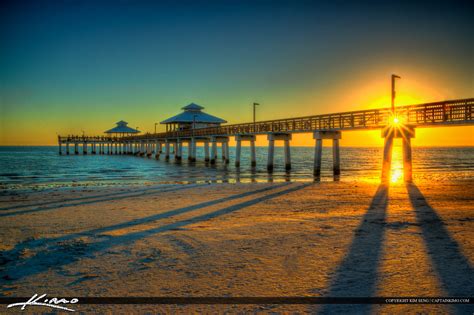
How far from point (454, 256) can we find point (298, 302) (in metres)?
3.47

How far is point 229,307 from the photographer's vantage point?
14.4ft

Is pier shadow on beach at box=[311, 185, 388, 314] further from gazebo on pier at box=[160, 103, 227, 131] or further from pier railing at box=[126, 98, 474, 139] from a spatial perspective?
gazebo on pier at box=[160, 103, 227, 131]

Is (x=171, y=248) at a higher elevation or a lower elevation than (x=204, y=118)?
lower

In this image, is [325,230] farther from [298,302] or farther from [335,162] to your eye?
[335,162]

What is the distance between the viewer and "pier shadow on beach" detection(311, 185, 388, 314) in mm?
4355

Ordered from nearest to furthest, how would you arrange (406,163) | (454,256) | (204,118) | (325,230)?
1. (454,256)
2. (325,230)
3. (406,163)
4. (204,118)

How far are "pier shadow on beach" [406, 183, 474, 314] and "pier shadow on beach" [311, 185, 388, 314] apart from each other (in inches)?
35.2

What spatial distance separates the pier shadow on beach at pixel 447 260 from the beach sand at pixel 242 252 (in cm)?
2

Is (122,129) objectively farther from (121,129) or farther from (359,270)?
(359,270)

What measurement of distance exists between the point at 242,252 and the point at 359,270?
211 centimetres

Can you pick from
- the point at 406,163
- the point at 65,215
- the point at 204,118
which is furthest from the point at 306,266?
the point at 204,118

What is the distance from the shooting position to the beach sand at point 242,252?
16.1ft

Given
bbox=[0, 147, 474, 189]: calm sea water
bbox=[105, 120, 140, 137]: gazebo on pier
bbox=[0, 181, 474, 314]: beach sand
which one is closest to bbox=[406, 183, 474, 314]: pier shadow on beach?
bbox=[0, 181, 474, 314]: beach sand

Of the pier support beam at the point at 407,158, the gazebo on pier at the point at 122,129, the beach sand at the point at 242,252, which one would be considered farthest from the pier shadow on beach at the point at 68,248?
the gazebo on pier at the point at 122,129
